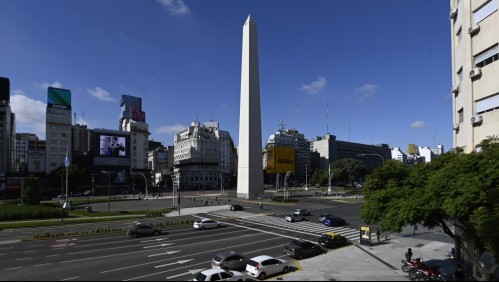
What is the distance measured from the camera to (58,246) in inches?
1268

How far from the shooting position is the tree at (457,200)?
17938 mm

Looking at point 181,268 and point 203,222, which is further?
point 203,222

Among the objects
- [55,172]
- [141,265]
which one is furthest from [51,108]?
[141,265]

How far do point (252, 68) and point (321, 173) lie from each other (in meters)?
89.9

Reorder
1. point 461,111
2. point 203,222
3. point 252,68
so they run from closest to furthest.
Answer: point 461,111
point 203,222
point 252,68

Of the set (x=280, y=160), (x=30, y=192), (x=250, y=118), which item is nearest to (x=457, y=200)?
(x=250, y=118)

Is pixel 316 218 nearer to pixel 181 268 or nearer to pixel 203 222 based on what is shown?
pixel 203 222

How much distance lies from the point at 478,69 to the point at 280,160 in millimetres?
91165

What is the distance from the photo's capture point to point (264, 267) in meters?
23.0

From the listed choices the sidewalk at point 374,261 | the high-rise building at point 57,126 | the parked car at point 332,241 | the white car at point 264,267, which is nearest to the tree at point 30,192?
the parked car at point 332,241

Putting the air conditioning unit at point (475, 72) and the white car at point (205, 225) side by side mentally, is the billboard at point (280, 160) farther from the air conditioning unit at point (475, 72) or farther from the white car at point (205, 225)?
the air conditioning unit at point (475, 72)

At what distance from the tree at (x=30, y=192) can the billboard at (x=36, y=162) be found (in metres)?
64.1

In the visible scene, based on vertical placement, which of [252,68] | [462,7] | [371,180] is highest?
[252,68]

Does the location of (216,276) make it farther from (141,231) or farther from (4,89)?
(4,89)
